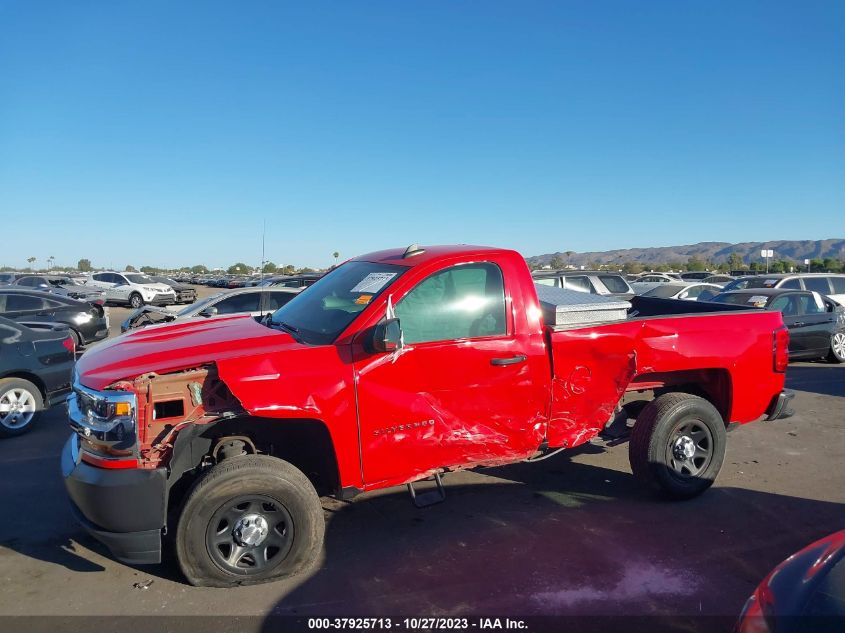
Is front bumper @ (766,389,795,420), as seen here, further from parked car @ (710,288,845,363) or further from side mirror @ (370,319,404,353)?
parked car @ (710,288,845,363)

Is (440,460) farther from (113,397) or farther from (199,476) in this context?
(113,397)

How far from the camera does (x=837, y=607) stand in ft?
6.58

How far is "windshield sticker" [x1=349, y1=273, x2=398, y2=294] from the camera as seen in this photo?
4.20 m

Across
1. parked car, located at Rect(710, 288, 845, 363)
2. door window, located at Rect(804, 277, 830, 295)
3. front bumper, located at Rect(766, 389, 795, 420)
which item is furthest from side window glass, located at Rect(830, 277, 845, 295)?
front bumper, located at Rect(766, 389, 795, 420)

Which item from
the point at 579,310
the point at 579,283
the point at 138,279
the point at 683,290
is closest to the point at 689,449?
the point at 579,310

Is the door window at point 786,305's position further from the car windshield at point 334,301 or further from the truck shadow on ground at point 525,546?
the car windshield at point 334,301

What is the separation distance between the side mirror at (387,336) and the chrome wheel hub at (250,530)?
1.24 metres

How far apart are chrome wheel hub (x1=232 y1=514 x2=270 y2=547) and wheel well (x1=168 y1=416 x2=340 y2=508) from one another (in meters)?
0.47

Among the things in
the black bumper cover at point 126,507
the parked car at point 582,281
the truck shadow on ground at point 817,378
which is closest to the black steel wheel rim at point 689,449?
the black bumper cover at point 126,507

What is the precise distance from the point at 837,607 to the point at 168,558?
3.75 metres

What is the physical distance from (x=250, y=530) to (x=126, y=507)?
70 centimetres

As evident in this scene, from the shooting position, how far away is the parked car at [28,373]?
680 centimetres

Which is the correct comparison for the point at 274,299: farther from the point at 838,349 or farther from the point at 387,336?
the point at 838,349

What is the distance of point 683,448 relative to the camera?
4918 mm
